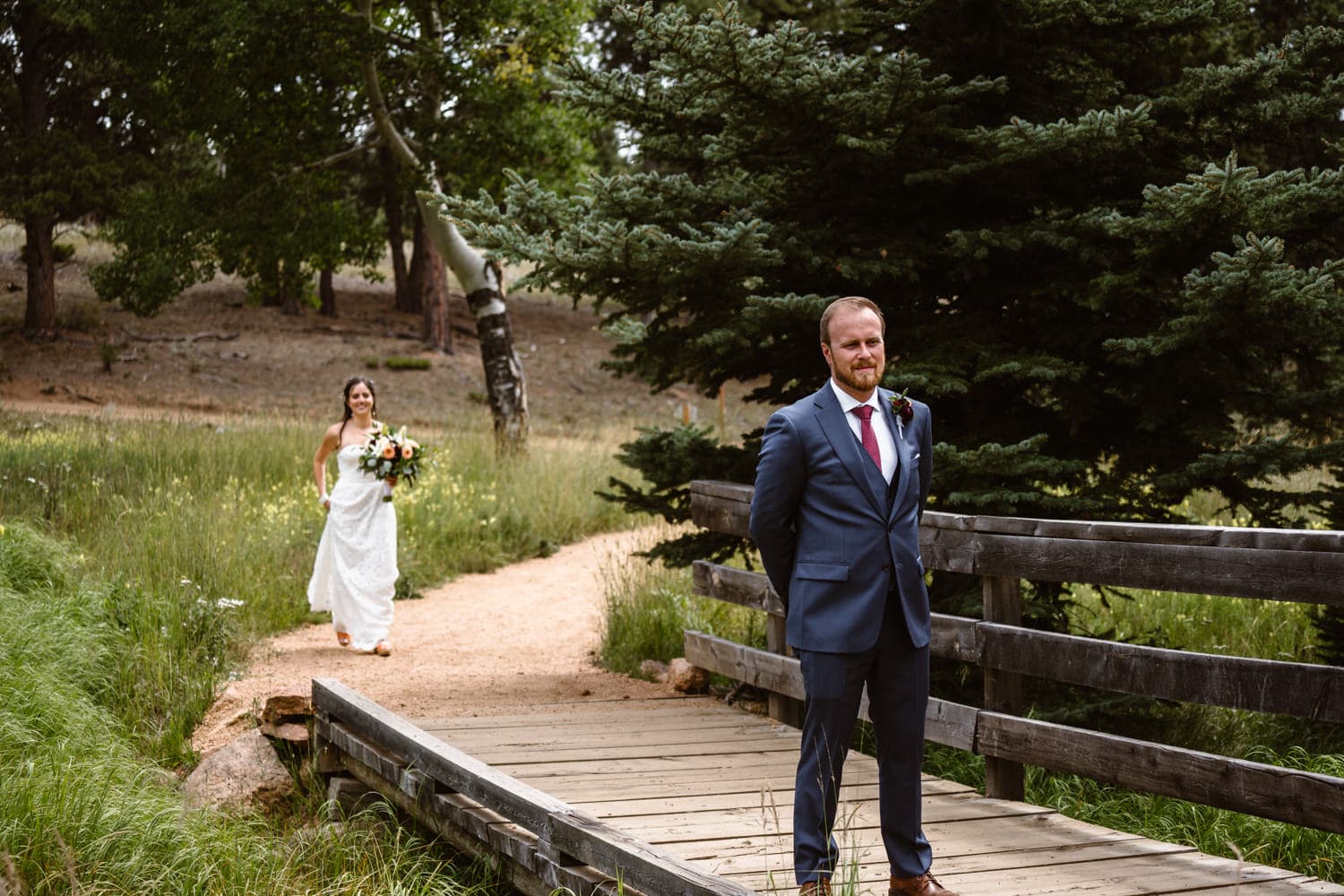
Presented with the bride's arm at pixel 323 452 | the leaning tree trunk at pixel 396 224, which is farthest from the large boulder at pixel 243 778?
the leaning tree trunk at pixel 396 224

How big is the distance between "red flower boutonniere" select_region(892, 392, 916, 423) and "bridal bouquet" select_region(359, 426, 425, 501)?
23.5ft

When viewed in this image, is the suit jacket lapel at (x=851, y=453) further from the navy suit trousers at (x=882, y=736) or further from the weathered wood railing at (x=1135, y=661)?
the weathered wood railing at (x=1135, y=661)

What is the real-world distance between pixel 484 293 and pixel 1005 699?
15459 mm

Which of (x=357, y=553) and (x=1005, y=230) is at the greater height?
(x=1005, y=230)

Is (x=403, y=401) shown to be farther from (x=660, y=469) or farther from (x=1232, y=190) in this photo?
(x=1232, y=190)

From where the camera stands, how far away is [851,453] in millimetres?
4168

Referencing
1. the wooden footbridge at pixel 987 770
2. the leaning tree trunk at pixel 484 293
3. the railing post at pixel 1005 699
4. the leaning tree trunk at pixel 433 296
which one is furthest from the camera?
the leaning tree trunk at pixel 433 296

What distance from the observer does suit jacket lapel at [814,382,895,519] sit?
4160mm

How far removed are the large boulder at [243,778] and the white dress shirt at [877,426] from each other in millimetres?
4772

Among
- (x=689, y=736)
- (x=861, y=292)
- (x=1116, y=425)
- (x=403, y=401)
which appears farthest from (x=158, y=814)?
(x=403, y=401)

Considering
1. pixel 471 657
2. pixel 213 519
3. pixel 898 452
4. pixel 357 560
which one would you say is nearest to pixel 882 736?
pixel 898 452

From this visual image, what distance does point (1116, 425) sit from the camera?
748 centimetres

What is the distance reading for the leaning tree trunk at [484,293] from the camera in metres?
19.5

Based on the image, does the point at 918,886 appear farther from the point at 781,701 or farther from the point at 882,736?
the point at 781,701
